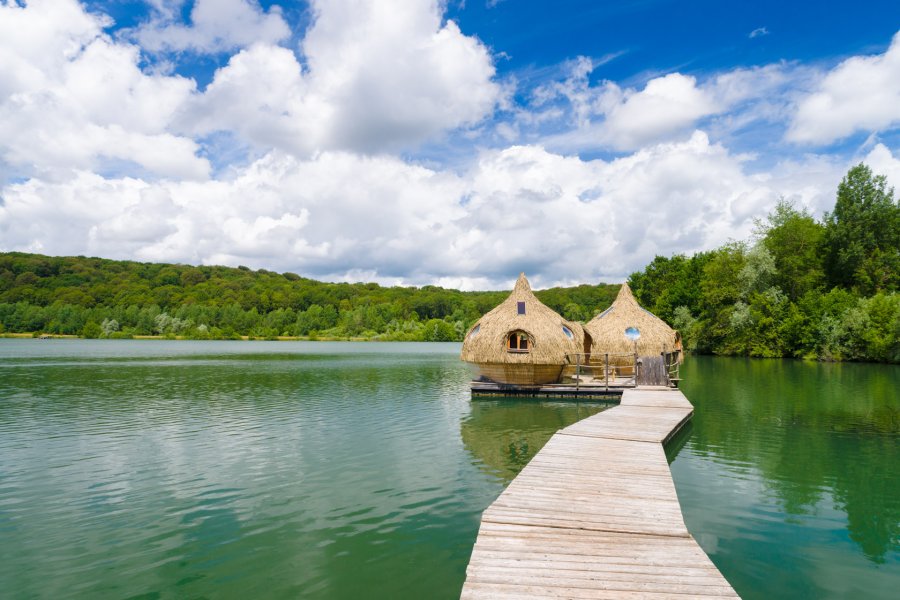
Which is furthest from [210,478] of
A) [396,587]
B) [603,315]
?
[603,315]

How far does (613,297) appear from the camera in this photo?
123250 mm

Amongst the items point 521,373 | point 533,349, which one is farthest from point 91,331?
point 533,349

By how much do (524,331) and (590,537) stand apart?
19.2 meters

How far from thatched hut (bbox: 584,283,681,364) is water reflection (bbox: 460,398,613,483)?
21.7 ft

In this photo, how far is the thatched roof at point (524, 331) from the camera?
26.2m

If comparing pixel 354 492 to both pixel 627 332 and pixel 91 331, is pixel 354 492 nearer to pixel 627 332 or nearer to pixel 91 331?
pixel 627 332

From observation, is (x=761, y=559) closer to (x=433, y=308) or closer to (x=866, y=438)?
(x=866, y=438)

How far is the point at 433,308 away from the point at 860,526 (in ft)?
469

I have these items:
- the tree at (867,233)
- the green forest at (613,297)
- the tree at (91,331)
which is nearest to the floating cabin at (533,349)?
the green forest at (613,297)

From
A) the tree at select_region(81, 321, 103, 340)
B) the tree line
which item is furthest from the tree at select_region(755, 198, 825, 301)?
the tree at select_region(81, 321, 103, 340)

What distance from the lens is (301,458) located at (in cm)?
1481

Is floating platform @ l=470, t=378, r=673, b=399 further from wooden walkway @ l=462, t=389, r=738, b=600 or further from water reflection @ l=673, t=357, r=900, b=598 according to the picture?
wooden walkway @ l=462, t=389, r=738, b=600

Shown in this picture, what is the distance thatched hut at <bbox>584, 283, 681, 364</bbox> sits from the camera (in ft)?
101

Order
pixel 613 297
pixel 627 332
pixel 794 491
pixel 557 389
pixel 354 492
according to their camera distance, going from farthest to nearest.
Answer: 1. pixel 613 297
2. pixel 627 332
3. pixel 557 389
4. pixel 794 491
5. pixel 354 492
